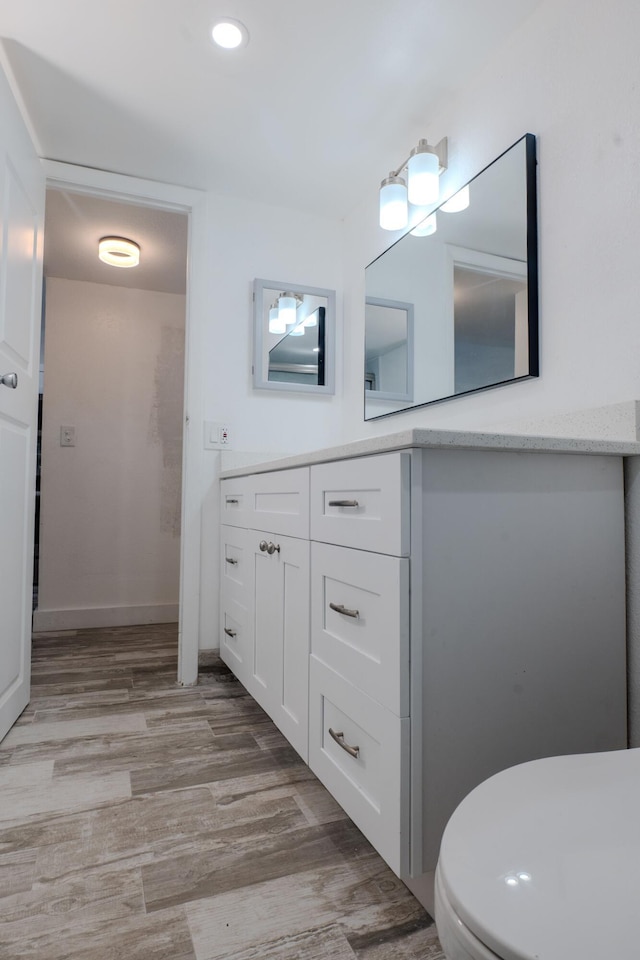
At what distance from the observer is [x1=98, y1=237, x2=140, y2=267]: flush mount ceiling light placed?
9.16ft

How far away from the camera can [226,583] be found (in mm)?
2199

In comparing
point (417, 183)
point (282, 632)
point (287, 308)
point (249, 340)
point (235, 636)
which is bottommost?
point (235, 636)

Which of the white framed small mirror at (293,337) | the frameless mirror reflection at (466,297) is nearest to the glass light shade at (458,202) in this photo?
the frameless mirror reflection at (466,297)

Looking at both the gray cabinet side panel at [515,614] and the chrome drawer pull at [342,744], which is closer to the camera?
the gray cabinet side panel at [515,614]

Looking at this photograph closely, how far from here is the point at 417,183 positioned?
1.76m

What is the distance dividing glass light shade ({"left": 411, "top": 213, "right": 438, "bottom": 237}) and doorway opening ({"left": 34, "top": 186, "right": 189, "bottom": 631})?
161cm

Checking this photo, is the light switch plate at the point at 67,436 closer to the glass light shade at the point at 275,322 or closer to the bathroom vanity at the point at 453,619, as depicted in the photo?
the glass light shade at the point at 275,322

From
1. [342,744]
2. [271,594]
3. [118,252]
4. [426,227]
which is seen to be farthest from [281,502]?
[118,252]

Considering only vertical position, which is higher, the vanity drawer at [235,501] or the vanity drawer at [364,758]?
the vanity drawer at [235,501]

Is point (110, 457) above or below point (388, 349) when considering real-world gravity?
below

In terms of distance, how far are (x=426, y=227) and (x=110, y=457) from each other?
2.33 m

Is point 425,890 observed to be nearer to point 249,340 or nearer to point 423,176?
point 423,176

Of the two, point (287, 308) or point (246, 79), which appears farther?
point (287, 308)

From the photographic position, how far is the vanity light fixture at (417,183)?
173cm
